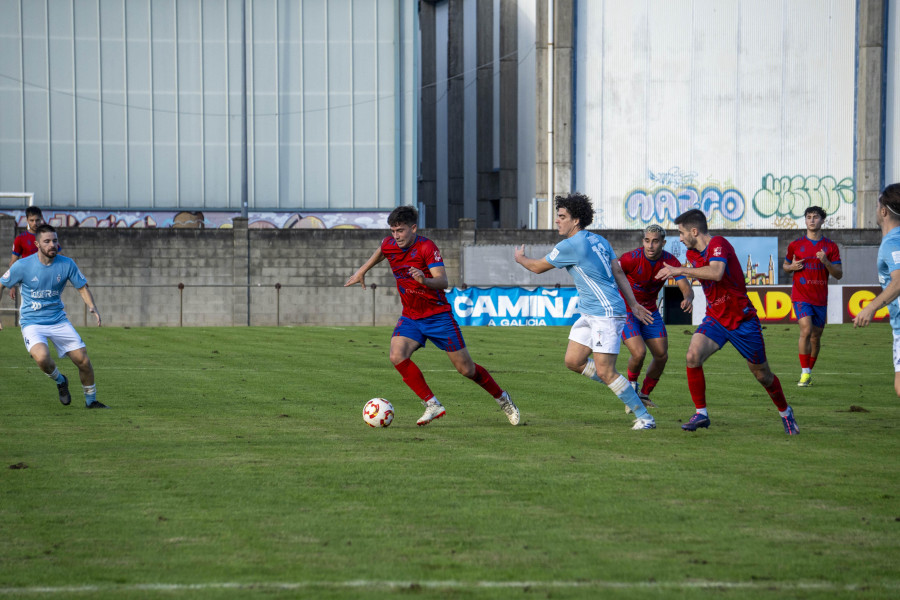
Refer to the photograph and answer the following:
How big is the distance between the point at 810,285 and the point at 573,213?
277 inches

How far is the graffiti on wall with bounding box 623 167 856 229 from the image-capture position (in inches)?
1561

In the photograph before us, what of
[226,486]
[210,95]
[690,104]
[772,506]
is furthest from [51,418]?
[690,104]

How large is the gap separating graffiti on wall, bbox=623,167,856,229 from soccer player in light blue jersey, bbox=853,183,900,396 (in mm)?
32503

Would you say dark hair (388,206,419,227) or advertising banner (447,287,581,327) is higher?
dark hair (388,206,419,227)

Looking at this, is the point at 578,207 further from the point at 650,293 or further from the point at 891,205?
the point at 650,293

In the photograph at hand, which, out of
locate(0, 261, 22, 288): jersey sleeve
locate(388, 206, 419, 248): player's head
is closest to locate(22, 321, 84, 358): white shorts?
locate(0, 261, 22, 288): jersey sleeve

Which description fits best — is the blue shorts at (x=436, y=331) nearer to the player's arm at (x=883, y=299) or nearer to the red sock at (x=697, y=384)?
the red sock at (x=697, y=384)

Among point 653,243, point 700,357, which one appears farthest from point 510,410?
point 653,243

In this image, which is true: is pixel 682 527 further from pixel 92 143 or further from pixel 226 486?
pixel 92 143

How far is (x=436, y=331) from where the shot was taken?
33.1 ft

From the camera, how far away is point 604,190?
39688 mm

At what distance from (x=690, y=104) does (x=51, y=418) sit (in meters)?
33.2

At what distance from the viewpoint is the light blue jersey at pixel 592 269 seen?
30.5ft

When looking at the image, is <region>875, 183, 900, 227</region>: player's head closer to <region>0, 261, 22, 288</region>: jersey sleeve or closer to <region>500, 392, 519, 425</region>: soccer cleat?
<region>500, 392, 519, 425</region>: soccer cleat
